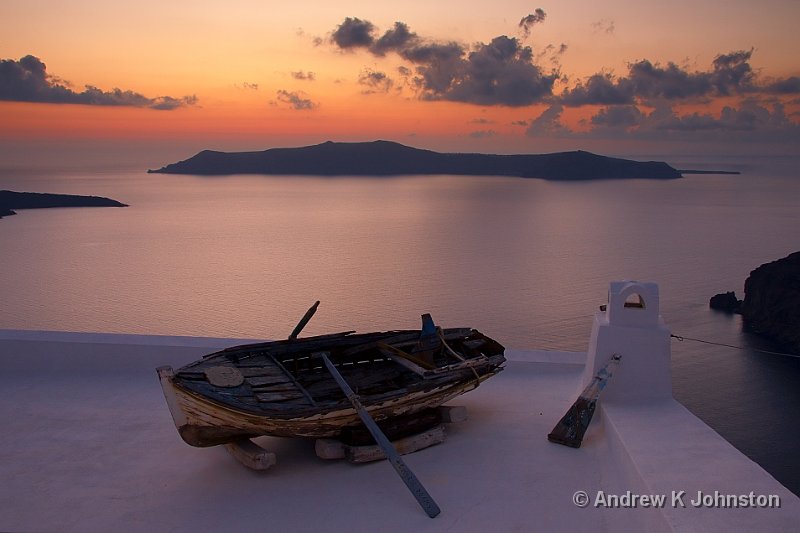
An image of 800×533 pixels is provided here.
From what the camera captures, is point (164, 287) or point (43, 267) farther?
point (43, 267)

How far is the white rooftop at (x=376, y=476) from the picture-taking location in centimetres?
453

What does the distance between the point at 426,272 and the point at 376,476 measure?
40069 millimetres

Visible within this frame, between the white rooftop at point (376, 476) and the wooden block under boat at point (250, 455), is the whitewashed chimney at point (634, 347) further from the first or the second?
the wooden block under boat at point (250, 455)

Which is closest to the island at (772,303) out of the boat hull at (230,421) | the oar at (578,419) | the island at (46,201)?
the oar at (578,419)

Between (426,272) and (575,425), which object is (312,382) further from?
(426,272)

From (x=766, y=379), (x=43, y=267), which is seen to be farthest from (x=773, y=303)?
(x=43, y=267)

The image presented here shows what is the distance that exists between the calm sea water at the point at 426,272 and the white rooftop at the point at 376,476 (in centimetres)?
607

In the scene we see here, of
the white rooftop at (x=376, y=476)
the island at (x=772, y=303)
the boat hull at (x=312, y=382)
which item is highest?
the boat hull at (x=312, y=382)

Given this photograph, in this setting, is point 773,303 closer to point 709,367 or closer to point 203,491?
point 709,367

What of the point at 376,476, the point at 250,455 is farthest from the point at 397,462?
the point at 250,455

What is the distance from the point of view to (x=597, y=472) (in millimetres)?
5391

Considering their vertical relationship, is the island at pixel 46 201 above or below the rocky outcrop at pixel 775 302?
below

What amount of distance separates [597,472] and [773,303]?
40611mm

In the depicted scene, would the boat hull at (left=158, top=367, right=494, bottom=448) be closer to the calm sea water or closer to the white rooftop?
the white rooftop
